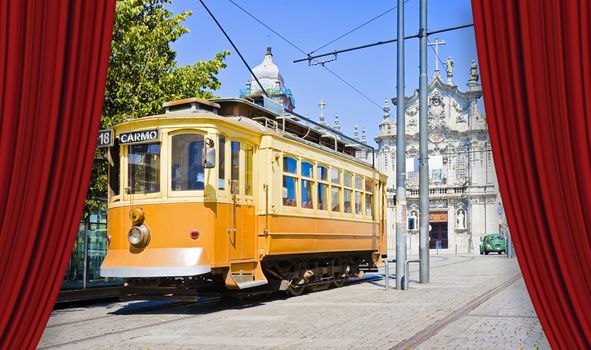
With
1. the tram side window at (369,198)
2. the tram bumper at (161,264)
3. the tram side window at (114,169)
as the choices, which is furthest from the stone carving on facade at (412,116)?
the tram bumper at (161,264)

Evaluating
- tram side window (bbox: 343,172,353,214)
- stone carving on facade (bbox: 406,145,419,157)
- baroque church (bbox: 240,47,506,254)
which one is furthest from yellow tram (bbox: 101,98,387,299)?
stone carving on facade (bbox: 406,145,419,157)

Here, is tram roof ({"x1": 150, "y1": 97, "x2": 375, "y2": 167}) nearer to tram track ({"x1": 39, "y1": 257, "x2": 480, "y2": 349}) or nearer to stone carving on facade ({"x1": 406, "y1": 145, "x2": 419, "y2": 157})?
tram track ({"x1": 39, "y1": 257, "x2": 480, "y2": 349})

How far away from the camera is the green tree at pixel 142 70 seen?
1122cm

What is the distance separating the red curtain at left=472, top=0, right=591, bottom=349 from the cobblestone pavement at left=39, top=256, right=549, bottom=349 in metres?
1.38

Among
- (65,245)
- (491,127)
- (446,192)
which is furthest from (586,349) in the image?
(446,192)

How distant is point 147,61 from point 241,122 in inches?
76.6

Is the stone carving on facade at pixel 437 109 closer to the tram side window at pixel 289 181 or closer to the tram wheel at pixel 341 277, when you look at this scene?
the tram wheel at pixel 341 277

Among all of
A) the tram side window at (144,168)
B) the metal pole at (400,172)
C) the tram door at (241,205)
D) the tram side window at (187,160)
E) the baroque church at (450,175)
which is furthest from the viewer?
the baroque church at (450,175)

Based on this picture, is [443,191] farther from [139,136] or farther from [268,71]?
[139,136]

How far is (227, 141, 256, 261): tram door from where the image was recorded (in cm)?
1059

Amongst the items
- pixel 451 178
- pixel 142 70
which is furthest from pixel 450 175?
pixel 142 70

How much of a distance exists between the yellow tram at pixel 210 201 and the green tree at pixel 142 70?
2.73 ft

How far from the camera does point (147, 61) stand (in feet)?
37.9

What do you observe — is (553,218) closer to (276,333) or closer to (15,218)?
(15,218)
